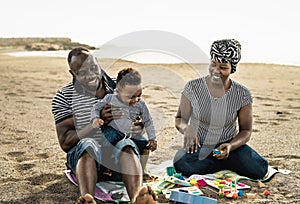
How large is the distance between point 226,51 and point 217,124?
0.63 meters

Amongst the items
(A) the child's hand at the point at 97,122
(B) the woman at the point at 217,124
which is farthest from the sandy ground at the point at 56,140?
(A) the child's hand at the point at 97,122

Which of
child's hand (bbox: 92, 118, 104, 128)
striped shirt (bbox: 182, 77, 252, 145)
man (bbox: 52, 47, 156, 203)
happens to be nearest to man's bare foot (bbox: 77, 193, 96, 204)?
man (bbox: 52, 47, 156, 203)

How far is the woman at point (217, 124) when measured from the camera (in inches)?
148

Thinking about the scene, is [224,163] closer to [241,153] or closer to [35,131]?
[241,153]

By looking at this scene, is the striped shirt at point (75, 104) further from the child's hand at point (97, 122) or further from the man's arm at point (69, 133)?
the child's hand at point (97, 122)

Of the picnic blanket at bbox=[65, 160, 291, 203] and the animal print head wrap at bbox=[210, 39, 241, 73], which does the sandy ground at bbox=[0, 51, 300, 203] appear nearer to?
the picnic blanket at bbox=[65, 160, 291, 203]

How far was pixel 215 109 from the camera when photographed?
3834 millimetres

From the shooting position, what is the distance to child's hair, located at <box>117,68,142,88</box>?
10.8ft

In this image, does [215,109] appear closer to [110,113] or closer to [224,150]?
[224,150]

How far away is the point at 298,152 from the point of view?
462 cm

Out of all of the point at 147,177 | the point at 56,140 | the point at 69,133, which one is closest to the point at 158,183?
the point at 147,177

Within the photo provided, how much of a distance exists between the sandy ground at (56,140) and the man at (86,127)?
32 cm

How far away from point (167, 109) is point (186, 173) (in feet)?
11.7

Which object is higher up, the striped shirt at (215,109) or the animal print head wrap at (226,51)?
the animal print head wrap at (226,51)
